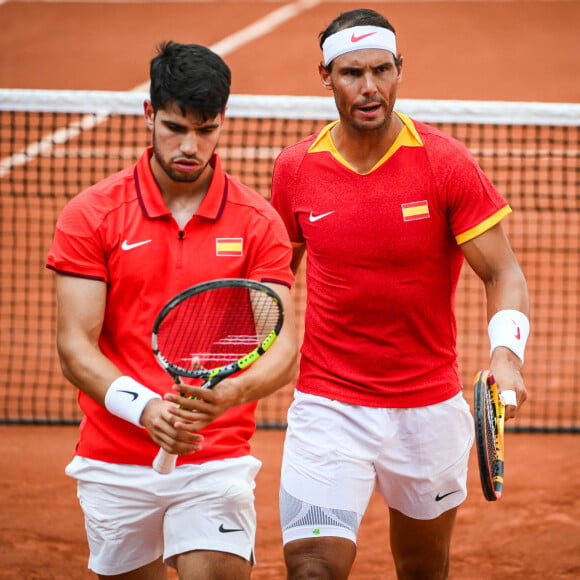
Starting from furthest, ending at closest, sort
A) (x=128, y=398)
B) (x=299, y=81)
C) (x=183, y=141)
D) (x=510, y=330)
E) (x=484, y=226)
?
(x=299, y=81) < (x=484, y=226) < (x=510, y=330) < (x=183, y=141) < (x=128, y=398)

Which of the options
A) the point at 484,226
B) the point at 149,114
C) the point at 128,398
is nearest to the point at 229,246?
the point at 149,114

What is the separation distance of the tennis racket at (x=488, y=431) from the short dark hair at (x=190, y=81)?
148 centimetres

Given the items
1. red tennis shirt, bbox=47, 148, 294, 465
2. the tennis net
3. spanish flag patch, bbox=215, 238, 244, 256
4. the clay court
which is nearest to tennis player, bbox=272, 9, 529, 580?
red tennis shirt, bbox=47, 148, 294, 465

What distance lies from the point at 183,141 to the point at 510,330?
5.17ft

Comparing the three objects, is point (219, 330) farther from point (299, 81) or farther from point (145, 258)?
point (299, 81)

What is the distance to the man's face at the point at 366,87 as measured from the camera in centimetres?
494

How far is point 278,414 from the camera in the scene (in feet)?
31.4

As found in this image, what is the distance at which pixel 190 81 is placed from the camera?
4273 mm

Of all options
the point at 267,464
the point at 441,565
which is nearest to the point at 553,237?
the point at 267,464

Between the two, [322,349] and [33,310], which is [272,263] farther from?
[33,310]

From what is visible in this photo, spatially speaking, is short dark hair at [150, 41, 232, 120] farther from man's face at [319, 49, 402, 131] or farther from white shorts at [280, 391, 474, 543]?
white shorts at [280, 391, 474, 543]

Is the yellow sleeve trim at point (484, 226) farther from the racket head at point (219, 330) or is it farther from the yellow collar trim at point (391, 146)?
the racket head at point (219, 330)

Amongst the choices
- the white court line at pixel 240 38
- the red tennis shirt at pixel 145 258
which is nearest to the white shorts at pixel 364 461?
the red tennis shirt at pixel 145 258

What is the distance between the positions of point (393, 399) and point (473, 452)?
12.2 ft
